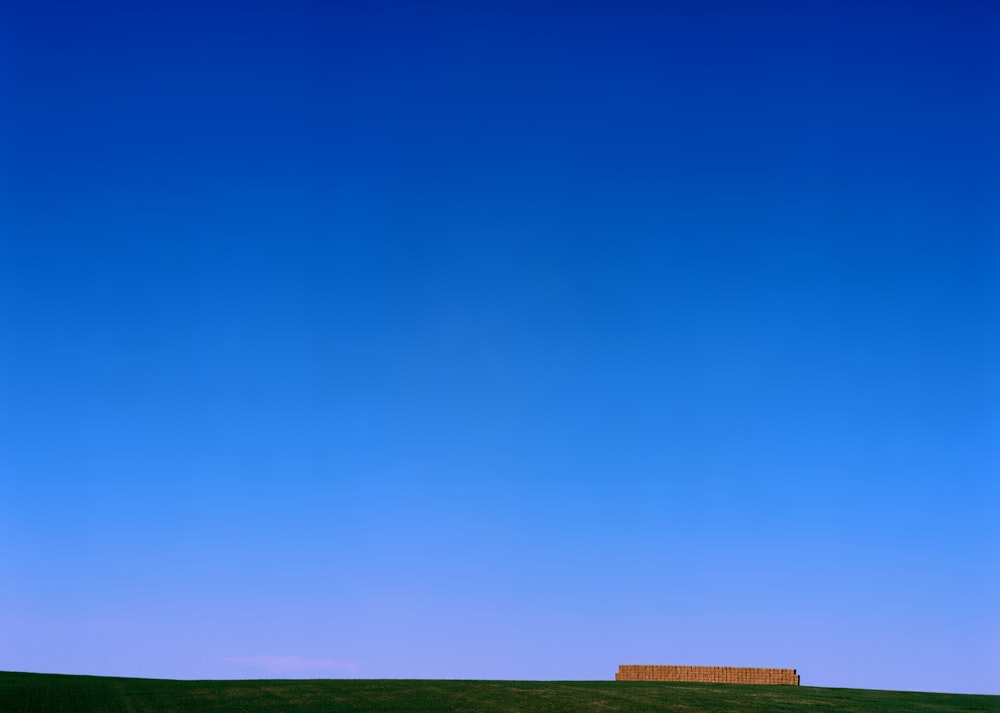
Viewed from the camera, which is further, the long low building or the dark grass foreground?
the long low building

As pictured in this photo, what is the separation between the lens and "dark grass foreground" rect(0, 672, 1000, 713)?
45188 mm

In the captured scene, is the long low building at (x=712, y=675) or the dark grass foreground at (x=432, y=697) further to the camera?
the long low building at (x=712, y=675)

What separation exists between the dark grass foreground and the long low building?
11.5ft

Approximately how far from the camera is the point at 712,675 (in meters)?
64.1

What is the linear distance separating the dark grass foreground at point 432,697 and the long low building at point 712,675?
3494 mm

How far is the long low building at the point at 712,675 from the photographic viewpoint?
63.0m

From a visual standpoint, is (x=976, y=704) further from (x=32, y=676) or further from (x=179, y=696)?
(x=32, y=676)

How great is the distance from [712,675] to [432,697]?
77.6 ft

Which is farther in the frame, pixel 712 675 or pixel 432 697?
pixel 712 675

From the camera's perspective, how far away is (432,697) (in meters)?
48.9

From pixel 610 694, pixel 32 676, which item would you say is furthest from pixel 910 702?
pixel 32 676

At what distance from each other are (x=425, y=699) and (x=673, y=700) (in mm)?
12954

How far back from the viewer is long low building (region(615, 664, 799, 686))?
6297 cm

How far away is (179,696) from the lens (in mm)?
48750
